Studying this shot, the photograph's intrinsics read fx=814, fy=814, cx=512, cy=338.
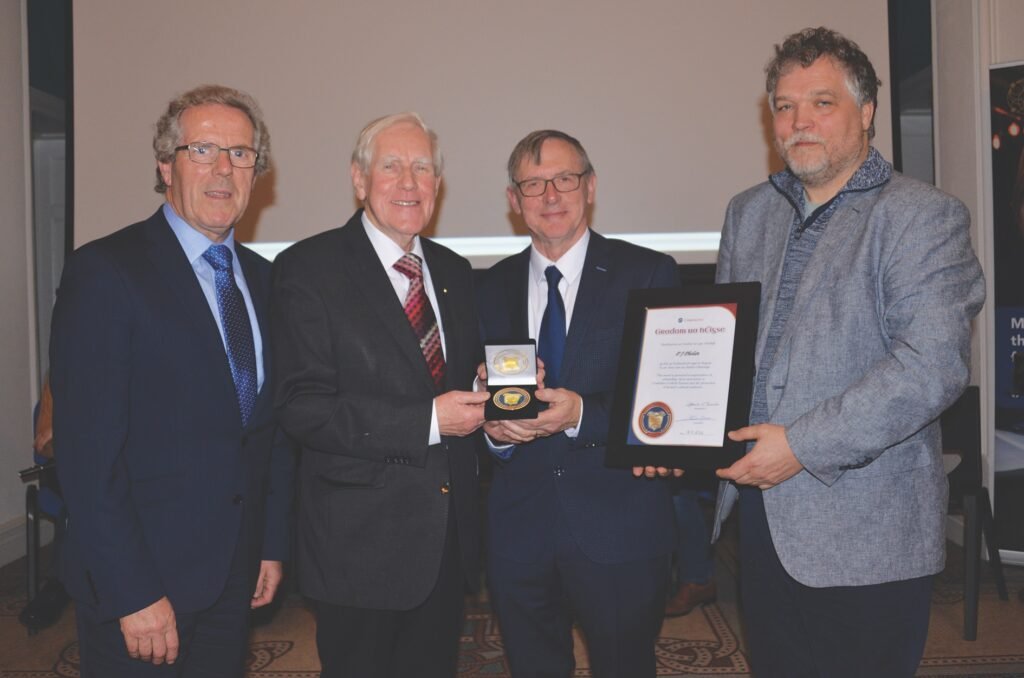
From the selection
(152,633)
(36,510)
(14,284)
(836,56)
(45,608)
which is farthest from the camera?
(14,284)

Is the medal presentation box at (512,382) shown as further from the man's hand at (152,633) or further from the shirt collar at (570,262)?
the man's hand at (152,633)

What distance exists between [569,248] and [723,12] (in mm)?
2642

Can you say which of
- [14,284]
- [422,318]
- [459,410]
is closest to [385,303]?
[422,318]

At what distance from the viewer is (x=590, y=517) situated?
79.2 inches

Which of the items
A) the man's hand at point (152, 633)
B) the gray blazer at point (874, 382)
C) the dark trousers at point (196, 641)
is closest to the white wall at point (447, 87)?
the gray blazer at point (874, 382)

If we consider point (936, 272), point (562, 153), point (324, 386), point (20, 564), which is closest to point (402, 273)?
point (324, 386)

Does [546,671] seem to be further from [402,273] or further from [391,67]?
[391,67]

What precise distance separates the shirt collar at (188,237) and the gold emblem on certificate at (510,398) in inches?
29.5

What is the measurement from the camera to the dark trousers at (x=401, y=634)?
1.92 m

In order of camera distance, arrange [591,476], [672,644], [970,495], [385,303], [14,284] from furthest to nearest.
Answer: [14,284] < [970,495] < [672,644] < [591,476] < [385,303]

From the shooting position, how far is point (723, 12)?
13.9 ft

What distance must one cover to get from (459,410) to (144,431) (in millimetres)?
668

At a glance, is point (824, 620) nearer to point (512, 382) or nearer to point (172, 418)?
point (512, 382)

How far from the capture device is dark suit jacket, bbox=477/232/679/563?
2016 millimetres
